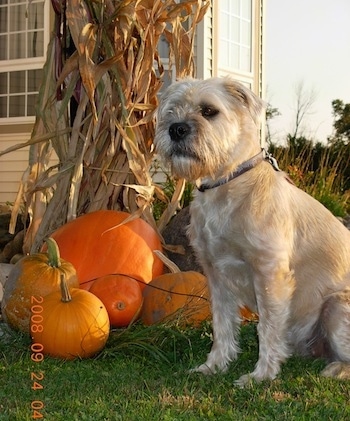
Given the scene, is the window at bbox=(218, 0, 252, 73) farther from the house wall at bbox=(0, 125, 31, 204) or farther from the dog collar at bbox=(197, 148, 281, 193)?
the dog collar at bbox=(197, 148, 281, 193)

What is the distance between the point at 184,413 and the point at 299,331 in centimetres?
115

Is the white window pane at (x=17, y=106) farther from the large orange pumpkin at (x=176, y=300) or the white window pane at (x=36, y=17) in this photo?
the large orange pumpkin at (x=176, y=300)

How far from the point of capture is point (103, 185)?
5.96 meters

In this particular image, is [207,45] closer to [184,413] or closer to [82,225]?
[82,225]

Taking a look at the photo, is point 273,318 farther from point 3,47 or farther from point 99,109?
point 3,47

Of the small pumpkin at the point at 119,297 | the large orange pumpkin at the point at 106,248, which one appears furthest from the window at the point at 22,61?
the small pumpkin at the point at 119,297

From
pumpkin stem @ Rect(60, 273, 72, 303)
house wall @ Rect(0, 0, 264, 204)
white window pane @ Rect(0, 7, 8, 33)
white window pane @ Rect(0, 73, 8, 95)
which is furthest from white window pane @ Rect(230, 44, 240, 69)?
pumpkin stem @ Rect(60, 273, 72, 303)

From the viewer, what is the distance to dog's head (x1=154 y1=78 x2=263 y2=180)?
3.56 meters

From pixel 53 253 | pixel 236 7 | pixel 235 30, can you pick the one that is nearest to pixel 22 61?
pixel 235 30

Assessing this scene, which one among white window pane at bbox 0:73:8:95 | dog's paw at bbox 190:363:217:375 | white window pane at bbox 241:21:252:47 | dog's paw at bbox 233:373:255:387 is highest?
white window pane at bbox 241:21:252:47

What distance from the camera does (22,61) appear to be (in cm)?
1270

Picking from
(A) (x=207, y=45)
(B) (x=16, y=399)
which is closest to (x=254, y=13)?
(A) (x=207, y=45)

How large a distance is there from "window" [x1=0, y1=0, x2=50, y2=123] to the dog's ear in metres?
9.13

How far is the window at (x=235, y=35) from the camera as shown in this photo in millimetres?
13164
